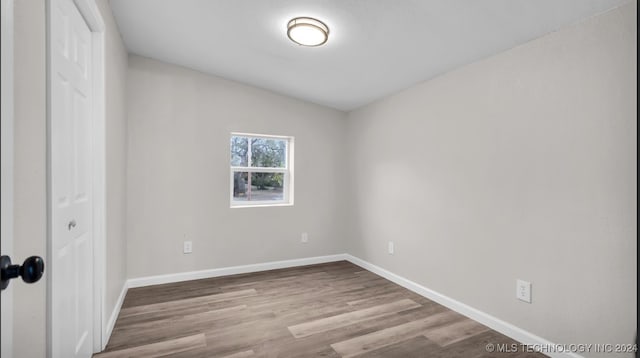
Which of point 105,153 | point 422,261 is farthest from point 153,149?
point 422,261

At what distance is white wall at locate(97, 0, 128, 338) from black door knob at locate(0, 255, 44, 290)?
1.56 meters

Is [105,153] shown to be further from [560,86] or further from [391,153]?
[560,86]

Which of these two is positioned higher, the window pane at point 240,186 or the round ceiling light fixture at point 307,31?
the round ceiling light fixture at point 307,31

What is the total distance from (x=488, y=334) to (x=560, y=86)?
183 centimetres

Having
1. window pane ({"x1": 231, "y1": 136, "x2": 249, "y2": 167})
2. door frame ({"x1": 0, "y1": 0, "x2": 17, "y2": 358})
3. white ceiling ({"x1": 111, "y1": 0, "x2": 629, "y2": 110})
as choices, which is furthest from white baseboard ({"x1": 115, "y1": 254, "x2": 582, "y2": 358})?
white ceiling ({"x1": 111, "y1": 0, "x2": 629, "y2": 110})

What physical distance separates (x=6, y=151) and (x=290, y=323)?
218 cm

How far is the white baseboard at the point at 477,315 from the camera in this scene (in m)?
2.08

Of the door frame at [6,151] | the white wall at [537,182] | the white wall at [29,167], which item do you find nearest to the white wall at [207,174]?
the white wall at [537,182]

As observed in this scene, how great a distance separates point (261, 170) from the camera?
3.94 metres

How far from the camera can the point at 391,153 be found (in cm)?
353

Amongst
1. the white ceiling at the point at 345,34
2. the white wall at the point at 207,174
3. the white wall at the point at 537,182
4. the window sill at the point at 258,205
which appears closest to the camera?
the white wall at the point at 537,182

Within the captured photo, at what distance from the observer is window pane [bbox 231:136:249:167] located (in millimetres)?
3771

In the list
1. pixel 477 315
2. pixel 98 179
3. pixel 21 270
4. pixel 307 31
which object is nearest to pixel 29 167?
pixel 21 270

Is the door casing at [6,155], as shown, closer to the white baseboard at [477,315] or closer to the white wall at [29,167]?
the white wall at [29,167]
